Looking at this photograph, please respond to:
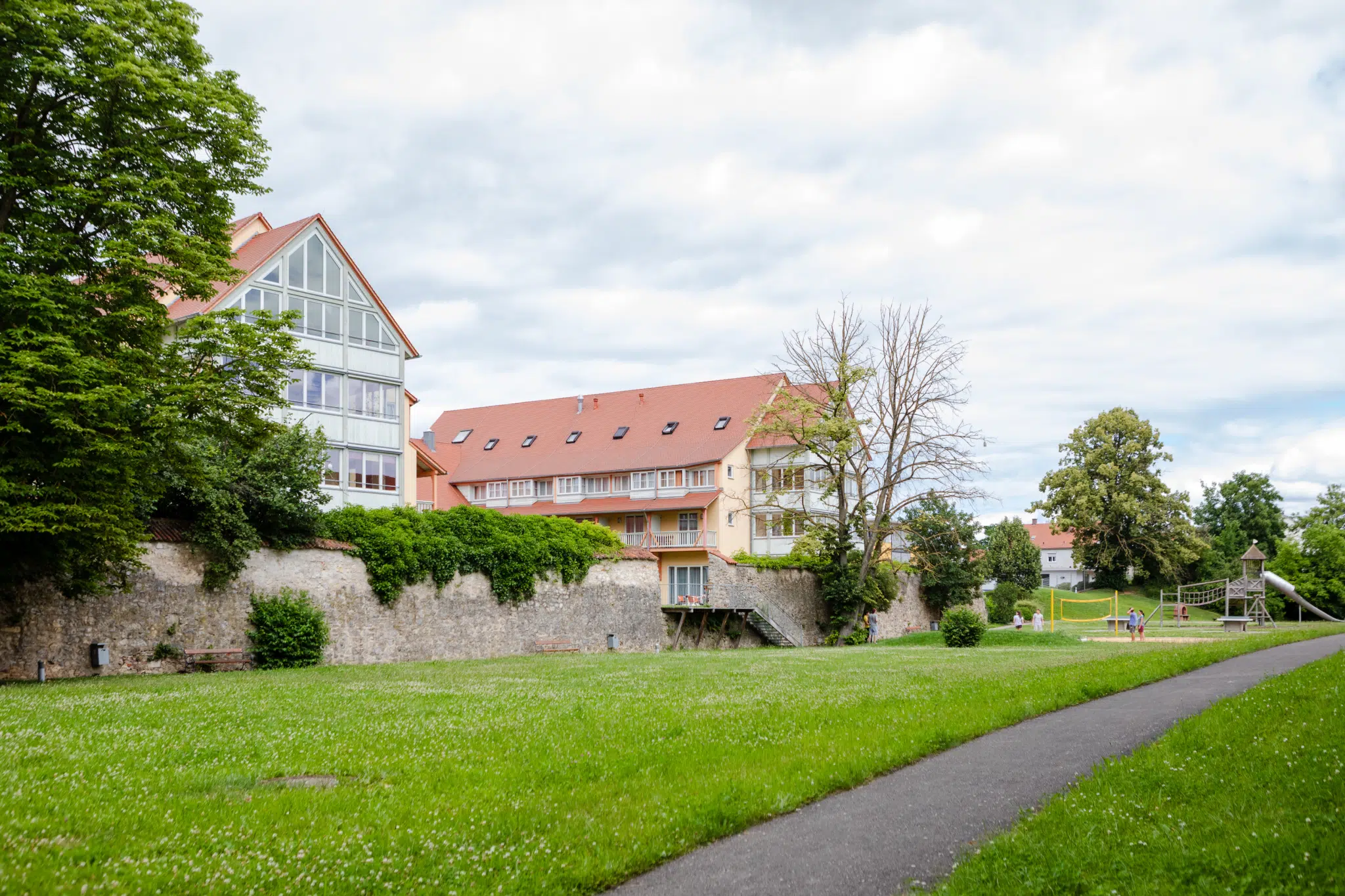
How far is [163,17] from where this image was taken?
21.0 m

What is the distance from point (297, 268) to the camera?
40719mm

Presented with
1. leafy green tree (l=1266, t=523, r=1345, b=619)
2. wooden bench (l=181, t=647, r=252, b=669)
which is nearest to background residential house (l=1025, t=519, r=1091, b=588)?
leafy green tree (l=1266, t=523, r=1345, b=619)

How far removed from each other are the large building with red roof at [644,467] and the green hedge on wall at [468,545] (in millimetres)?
15620

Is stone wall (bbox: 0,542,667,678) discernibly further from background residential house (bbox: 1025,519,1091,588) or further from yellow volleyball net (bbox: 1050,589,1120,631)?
background residential house (bbox: 1025,519,1091,588)

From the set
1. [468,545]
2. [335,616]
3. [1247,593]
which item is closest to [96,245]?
[335,616]

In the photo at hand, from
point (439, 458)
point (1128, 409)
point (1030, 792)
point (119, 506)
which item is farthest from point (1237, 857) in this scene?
point (1128, 409)

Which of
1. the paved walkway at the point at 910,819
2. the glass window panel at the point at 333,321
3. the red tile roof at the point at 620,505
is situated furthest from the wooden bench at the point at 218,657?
the red tile roof at the point at 620,505

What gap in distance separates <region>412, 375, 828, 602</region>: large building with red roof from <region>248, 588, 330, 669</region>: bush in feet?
76.8

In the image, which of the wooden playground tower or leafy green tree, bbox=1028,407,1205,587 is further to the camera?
leafy green tree, bbox=1028,407,1205,587

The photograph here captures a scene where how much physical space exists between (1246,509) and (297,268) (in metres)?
88.4

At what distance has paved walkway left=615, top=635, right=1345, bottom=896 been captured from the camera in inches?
268

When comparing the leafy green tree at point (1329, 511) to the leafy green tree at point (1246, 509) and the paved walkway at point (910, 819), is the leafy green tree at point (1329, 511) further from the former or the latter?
the paved walkway at point (910, 819)

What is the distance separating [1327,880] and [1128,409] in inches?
3071

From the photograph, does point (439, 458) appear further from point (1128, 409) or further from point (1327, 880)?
point (1327, 880)
